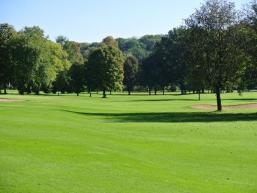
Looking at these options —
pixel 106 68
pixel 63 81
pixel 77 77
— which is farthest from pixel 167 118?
pixel 63 81

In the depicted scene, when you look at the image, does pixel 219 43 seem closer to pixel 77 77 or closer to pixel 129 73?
pixel 77 77

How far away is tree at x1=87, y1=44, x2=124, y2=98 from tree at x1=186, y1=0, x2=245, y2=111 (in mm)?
59148

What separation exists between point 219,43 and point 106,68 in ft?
203

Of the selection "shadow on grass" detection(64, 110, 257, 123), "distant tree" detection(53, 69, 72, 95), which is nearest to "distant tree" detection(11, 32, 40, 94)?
"distant tree" detection(53, 69, 72, 95)

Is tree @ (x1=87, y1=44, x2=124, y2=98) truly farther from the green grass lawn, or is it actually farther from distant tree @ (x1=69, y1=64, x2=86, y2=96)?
the green grass lawn

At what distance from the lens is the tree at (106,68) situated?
123 metres

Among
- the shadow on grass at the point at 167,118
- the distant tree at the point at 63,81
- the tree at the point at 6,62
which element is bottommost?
the shadow on grass at the point at 167,118

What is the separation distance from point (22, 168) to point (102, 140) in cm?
1070

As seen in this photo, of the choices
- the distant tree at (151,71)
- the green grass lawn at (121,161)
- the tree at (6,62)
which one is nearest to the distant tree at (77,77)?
the tree at (6,62)

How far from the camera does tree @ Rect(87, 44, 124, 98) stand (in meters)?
123

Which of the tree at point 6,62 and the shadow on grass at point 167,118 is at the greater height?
the tree at point 6,62

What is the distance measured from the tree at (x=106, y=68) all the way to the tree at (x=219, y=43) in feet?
194

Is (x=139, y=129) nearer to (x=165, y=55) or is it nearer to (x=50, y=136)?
(x=50, y=136)

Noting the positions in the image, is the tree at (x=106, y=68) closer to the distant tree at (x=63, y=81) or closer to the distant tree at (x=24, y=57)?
the distant tree at (x=24, y=57)
